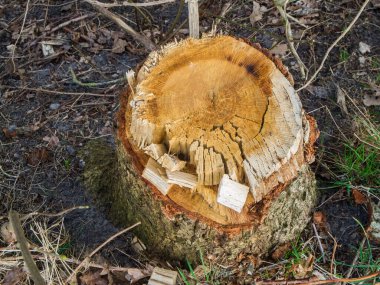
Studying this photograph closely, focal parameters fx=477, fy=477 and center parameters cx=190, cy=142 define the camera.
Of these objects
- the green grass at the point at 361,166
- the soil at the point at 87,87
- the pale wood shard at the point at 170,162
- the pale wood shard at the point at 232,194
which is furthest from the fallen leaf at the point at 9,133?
the green grass at the point at 361,166

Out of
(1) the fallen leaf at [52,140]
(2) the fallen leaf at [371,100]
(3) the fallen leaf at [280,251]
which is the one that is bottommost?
(3) the fallen leaf at [280,251]

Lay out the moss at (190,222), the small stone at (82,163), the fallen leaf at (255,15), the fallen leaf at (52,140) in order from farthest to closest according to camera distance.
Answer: the fallen leaf at (255,15) → the fallen leaf at (52,140) → the small stone at (82,163) → the moss at (190,222)

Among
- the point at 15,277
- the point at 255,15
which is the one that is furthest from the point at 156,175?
the point at 255,15

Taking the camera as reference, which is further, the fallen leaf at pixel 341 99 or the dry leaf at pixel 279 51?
the dry leaf at pixel 279 51

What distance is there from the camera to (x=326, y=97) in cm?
329

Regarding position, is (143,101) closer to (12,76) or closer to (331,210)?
(331,210)

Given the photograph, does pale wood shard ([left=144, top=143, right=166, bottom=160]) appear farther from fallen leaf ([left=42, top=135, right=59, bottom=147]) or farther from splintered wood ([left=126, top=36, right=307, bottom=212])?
fallen leaf ([left=42, top=135, right=59, bottom=147])

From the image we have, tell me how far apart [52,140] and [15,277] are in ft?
3.15

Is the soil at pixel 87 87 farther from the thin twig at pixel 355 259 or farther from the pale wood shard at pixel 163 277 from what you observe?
the pale wood shard at pixel 163 277

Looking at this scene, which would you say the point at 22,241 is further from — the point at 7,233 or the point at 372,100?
the point at 372,100

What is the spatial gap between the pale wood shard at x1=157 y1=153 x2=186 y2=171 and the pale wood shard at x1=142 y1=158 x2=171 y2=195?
52 mm

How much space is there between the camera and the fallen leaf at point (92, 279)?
2.45 meters

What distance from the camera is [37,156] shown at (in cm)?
301

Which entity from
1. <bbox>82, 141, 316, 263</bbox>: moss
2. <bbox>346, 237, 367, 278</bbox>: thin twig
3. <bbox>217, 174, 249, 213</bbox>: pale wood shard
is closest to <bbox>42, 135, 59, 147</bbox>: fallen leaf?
<bbox>82, 141, 316, 263</bbox>: moss
